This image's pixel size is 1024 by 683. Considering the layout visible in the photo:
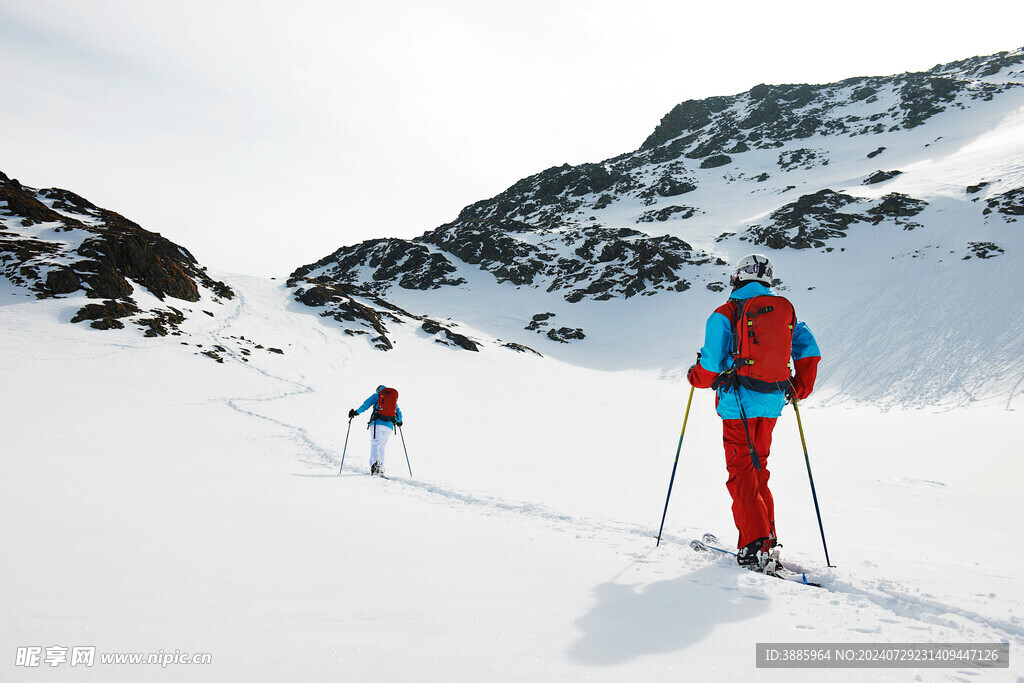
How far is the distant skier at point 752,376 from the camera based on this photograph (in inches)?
156

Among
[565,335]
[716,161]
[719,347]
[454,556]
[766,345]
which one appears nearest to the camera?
[454,556]

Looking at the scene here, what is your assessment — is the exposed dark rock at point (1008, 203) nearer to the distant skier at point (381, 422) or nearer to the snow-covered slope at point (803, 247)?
the snow-covered slope at point (803, 247)

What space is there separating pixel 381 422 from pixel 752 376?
267 inches

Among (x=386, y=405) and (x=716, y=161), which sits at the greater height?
(x=716, y=161)

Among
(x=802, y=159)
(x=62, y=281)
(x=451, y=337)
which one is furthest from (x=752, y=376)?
(x=802, y=159)

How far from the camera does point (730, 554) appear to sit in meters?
4.05

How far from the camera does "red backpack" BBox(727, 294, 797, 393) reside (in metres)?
3.96

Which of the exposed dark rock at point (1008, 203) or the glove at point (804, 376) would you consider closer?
the glove at point (804, 376)

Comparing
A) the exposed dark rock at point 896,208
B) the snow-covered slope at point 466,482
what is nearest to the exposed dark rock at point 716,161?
the exposed dark rock at point 896,208

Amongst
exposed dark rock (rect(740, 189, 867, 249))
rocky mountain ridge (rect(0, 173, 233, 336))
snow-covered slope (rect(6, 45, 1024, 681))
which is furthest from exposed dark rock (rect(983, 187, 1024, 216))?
rocky mountain ridge (rect(0, 173, 233, 336))

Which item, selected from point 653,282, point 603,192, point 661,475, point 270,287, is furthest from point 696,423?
point 603,192

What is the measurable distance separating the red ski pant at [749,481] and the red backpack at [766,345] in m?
0.35

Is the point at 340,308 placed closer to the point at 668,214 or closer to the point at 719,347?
the point at 719,347

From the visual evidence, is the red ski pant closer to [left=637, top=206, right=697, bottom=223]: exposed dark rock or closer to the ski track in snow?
the ski track in snow
